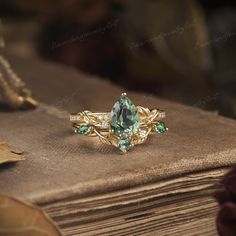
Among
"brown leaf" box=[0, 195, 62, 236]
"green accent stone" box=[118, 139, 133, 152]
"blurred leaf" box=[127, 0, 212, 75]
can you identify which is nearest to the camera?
"brown leaf" box=[0, 195, 62, 236]

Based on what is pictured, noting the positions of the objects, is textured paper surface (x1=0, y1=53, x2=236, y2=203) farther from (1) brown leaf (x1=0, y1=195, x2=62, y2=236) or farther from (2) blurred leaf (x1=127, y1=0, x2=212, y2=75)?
(2) blurred leaf (x1=127, y1=0, x2=212, y2=75)

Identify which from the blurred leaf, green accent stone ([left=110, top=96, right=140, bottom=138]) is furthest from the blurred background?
green accent stone ([left=110, top=96, right=140, bottom=138])

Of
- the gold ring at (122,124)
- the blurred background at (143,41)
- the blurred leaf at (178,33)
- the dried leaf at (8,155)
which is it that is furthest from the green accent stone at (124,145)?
the blurred leaf at (178,33)

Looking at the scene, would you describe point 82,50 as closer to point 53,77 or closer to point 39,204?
point 53,77

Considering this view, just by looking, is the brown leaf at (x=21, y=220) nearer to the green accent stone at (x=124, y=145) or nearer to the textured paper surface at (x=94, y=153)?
the textured paper surface at (x=94, y=153)

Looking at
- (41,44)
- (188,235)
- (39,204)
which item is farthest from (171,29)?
(39,204)

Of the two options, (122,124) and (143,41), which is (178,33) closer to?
(143,41)
